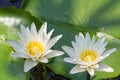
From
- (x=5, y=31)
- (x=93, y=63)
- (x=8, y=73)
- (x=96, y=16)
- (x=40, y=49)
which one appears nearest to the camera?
(x=93, y=63)

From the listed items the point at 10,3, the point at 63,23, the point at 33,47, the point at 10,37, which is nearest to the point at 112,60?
the point at 63,23

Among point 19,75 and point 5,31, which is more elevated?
point 5,31

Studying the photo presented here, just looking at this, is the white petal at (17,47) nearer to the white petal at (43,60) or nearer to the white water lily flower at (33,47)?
the white water lily flower at (33,47)

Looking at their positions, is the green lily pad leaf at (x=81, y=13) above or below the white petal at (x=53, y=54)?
above

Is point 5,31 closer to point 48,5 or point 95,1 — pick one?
Result: point 48,5

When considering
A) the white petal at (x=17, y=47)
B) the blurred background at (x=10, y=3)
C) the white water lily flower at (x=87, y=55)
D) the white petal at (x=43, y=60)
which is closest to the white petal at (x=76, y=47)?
the white water lily flower at (x=87, y=55)

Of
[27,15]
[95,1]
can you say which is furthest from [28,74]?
[95,1]

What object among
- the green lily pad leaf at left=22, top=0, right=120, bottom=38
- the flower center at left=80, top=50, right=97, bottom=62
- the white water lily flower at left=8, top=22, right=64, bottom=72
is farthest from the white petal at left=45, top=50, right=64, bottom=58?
the green lily pad leaf at left=22, top=0, right=120, bottom=38
